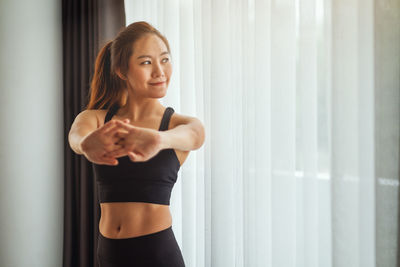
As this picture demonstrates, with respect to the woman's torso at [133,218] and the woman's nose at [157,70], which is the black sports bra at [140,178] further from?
the woman's nose at [157,70]

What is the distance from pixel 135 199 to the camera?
2.89 ft

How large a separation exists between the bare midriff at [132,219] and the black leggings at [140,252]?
0.6 inches

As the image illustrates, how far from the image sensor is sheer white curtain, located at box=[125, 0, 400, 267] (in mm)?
1009

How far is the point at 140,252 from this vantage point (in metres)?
0.87

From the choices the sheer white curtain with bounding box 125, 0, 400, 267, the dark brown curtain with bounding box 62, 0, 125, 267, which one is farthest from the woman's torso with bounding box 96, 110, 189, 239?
the dark brown curtain with bounding box 62, 0, 125, 267

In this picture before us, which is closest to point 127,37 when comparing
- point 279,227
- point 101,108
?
point 101,108

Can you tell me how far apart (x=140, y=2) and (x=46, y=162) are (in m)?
1.08

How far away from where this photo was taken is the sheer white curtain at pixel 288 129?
1009mm

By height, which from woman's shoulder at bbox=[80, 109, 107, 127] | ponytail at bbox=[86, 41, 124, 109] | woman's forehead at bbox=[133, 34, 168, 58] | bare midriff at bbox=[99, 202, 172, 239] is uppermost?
woman's forehead at bbox=[133, 34, 168, 58]

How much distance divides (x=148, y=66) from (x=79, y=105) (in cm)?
109

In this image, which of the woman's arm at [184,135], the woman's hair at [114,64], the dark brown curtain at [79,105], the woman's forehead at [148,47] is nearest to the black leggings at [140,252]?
the woman's arm at [184,135]

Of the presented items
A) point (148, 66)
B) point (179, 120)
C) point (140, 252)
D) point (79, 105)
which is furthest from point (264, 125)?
point (79, 105)

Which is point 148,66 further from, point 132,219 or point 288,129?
point 288,129

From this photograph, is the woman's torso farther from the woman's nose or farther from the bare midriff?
the woman's nose
